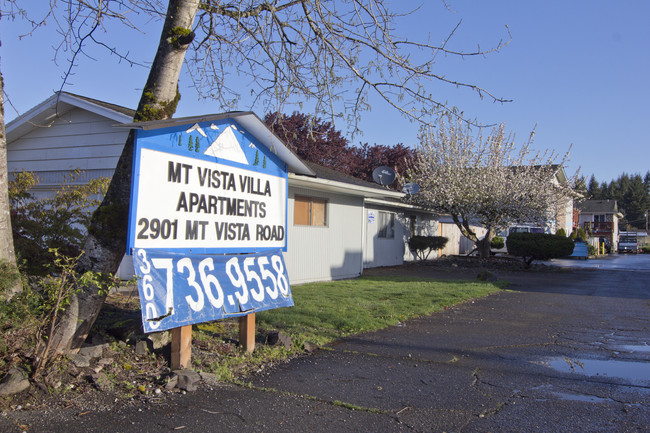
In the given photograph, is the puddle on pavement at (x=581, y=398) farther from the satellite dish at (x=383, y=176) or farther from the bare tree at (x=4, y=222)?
the satellite dish at (x=383, y=176)

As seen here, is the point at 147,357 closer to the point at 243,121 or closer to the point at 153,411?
the point at 153,411

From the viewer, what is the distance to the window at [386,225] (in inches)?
815

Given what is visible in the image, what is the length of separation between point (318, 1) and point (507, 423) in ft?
18.3

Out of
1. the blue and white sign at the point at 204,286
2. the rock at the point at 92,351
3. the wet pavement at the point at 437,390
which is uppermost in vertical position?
the blue and white sign at the point at 204,286

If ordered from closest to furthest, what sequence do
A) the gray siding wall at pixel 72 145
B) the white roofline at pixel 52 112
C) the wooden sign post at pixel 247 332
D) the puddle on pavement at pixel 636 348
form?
1. the wooden sign post at pixel 247 332
2. the puddle on pavement at pixel 636 348
3. the white roofline at pixel 52 112
4. the gray siding wall at pixel 72 145

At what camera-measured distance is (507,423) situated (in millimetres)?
4223

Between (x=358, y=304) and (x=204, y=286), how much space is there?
5.29 m

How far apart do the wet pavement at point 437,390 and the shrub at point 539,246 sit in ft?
44.0

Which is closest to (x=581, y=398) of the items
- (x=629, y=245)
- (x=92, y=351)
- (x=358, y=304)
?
(x=92, y=351)

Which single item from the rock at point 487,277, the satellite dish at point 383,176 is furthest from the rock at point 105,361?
the satellite dish at point 383,176

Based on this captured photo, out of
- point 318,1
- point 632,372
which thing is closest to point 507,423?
point 632,372

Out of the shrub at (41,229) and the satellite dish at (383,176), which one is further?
the satellite dish at (383,176)

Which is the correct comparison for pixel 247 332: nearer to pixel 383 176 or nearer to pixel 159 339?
pixel 159 339

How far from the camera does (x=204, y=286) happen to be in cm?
553
